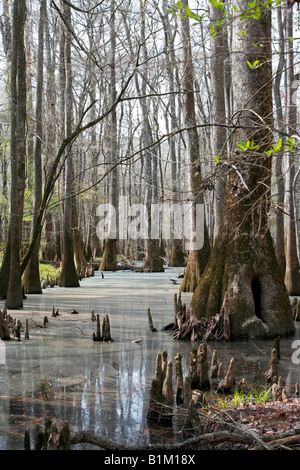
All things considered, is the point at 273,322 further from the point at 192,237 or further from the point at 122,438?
the point at 192,237

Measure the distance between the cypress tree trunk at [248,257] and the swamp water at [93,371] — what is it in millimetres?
381

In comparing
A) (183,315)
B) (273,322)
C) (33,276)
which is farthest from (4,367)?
(33,276)

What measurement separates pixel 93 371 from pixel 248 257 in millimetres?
3034

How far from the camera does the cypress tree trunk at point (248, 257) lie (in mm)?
6730

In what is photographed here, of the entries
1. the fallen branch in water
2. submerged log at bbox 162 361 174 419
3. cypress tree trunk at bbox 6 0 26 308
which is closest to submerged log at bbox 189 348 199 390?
submerged log at bbox 162 361 174 419

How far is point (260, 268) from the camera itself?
22.9ft

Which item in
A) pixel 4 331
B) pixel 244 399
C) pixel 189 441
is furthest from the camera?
pixel 4 331

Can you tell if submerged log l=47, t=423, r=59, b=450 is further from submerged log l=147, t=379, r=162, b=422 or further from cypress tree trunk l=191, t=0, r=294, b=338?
cypress tree trunk l=191, t=0, r=294, b=338

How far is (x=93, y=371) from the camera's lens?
4879 mm

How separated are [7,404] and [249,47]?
5.38 m

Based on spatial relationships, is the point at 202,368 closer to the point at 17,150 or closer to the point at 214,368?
the point at 214,368

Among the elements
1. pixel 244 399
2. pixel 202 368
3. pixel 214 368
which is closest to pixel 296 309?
pixel 214 368

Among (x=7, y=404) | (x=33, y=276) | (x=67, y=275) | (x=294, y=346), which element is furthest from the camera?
(x=67, y=275)

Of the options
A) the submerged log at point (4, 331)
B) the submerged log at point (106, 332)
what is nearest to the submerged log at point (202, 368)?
the submerged log at point (106, 332)
